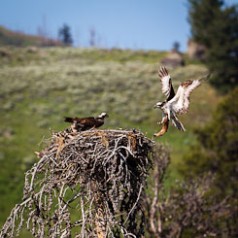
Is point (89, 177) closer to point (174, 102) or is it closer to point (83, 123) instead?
point (83, 123)

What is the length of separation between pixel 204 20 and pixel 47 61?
27637 mm

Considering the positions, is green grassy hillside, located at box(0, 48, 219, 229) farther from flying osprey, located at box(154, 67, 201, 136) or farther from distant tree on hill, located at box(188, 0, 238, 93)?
flying osprey, located at box(154, 67, 201, 136)

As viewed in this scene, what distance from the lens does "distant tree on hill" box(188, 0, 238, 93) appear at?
4138cm

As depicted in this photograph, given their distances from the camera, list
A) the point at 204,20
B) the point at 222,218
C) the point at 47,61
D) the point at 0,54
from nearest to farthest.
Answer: the point at 222,218, the point at 204,20, the point at 0,54, the point at 47,61

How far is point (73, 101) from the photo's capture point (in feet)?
133

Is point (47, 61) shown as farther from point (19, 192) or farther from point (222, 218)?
point (222, 218)

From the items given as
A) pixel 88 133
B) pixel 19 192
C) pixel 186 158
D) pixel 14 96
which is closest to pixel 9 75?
pixel 14 96

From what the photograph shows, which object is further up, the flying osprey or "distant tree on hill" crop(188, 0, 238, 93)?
"distant tree on hill" crop(188, 0, 238, 93)

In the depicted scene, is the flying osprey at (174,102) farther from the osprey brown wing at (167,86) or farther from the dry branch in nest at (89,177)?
the dry branch in nest at (89,177)

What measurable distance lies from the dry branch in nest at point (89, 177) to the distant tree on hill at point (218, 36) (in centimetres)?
3624

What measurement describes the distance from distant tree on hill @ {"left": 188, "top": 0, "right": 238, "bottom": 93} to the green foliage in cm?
2113

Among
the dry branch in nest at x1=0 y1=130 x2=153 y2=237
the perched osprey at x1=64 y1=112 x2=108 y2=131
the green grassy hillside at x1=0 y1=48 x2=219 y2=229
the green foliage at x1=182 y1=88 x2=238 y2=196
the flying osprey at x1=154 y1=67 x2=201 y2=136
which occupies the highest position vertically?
the green grassy hillside at x1=0 y1=48 x2=219 y2=229

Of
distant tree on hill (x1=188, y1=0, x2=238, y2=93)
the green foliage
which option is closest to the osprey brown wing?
the green foliage

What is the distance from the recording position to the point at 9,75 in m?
50.0
